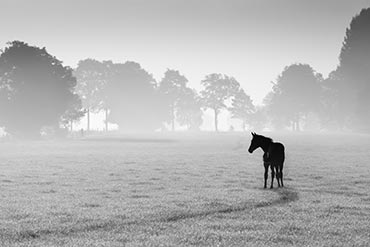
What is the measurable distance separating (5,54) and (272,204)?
224 feet

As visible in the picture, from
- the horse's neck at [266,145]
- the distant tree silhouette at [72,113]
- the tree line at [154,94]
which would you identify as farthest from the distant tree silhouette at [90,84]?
the horse's neck at [266,145]

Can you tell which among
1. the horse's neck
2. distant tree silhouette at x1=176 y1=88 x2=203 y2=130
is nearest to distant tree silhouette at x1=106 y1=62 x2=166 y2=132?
distant tree silhouette at x1=176 y1=88 x2=203 y2=130

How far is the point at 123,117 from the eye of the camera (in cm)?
13125

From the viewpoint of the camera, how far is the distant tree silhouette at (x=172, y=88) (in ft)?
456

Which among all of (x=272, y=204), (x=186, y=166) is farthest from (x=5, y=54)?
(x=272, y=204)

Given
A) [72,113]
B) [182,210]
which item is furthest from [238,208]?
[72,113]

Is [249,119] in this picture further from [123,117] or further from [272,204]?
[272,204]

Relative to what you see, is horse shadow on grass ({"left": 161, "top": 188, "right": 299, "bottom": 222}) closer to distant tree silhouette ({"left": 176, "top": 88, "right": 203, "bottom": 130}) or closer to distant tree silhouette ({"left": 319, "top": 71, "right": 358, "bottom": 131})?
distant tree silhouette ({"left": 319, "top": 71, "right": 358, "bottom": 131})

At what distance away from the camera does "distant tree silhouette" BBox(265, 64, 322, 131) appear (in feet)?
407

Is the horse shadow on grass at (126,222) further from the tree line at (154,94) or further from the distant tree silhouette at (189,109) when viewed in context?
the distant tree silhouette at (189,109)

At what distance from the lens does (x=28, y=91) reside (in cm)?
7338

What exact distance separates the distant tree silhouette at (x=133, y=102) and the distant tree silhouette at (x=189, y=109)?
9.39 metres

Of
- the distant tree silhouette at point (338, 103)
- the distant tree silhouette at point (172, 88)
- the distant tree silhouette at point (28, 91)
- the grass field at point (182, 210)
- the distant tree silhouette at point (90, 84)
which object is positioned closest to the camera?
the grass field at point (182, 210)

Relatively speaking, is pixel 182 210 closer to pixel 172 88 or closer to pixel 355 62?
pixel 355 62
